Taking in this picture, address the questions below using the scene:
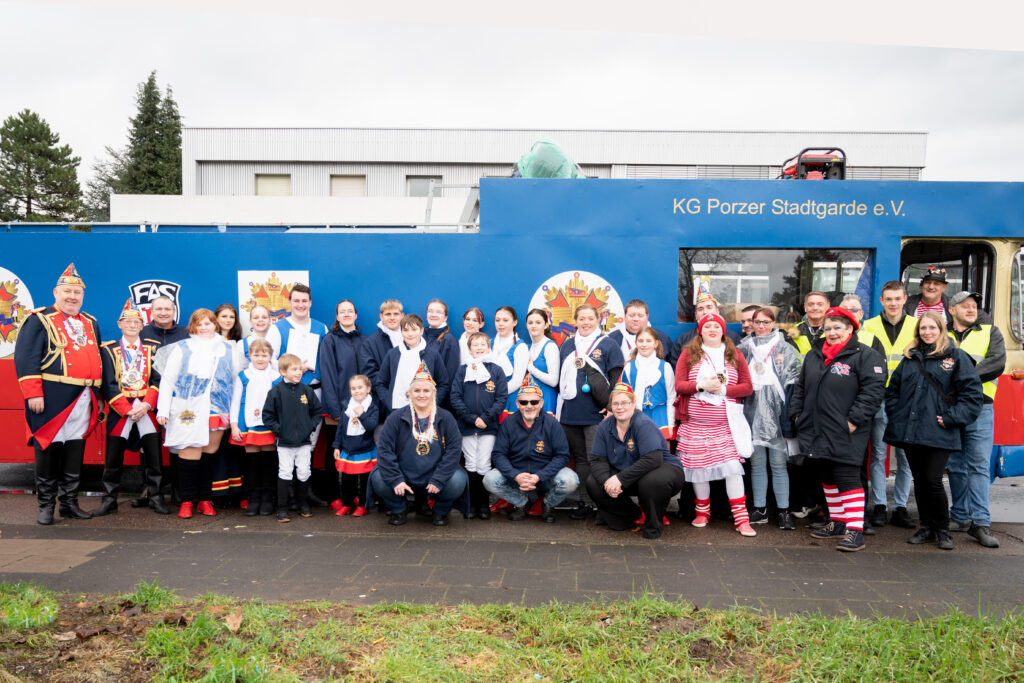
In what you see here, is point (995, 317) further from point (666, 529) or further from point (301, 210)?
point (301, 210)

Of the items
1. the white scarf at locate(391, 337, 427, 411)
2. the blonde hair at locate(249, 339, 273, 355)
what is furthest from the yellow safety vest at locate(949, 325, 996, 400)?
the blonde hair at locate(249, 339, 273, 355)

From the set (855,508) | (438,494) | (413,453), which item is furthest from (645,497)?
(413,453)

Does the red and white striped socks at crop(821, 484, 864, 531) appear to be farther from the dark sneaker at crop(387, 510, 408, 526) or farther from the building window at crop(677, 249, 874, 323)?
the dark sneaker at crop(387, 510, 408, 526)

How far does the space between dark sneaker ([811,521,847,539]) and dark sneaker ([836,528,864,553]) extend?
0.80 ft

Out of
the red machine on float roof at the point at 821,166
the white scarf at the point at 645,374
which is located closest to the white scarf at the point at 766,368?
the white scarf at the point at 645,374

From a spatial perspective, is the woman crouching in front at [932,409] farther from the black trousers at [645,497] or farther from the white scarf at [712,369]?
the black trousers at [645,497]

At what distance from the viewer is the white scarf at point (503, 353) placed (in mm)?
5707

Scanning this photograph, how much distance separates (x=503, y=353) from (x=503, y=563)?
190 cm

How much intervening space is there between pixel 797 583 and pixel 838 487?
1.19 metres

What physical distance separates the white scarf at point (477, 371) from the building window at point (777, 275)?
6.64ft

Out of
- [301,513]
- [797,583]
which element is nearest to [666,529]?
[797,583]

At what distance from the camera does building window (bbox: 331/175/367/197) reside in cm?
2752

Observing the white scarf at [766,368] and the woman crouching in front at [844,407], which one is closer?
the woman crouching in front at [844,407]

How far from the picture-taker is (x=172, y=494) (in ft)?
20.7
